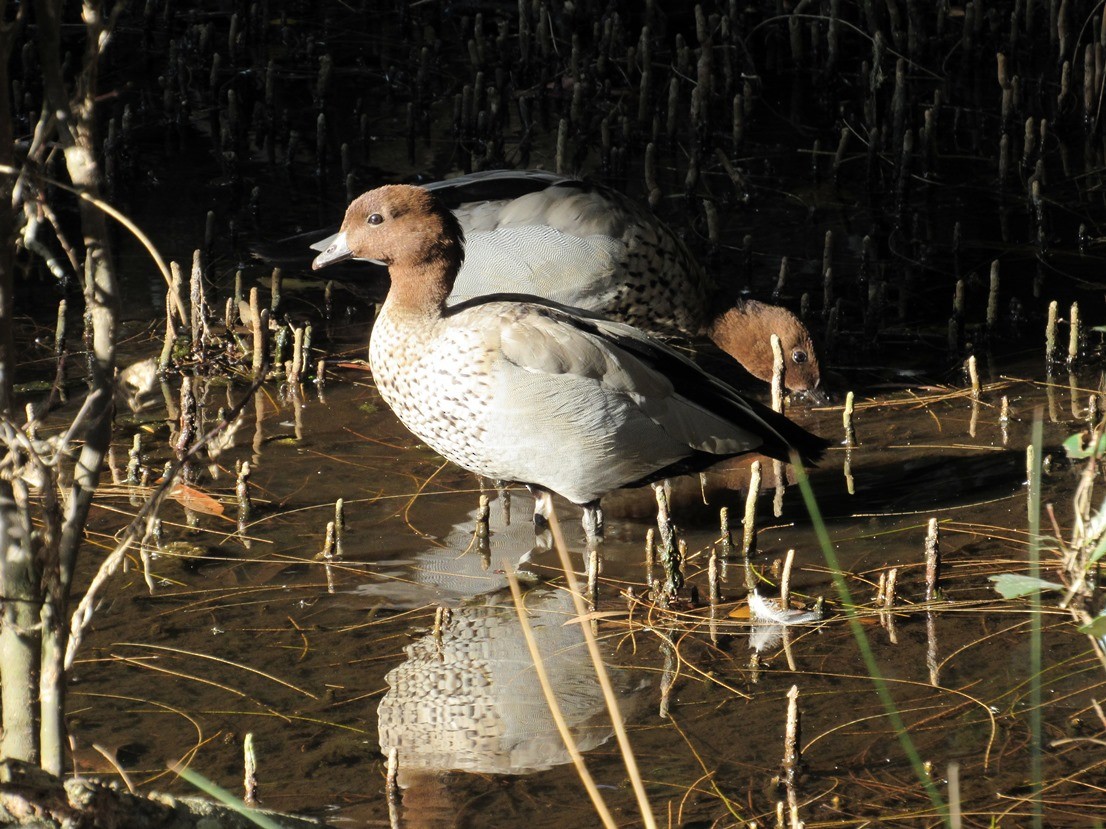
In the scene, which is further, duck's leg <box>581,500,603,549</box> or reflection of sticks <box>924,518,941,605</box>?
duck's leg <box>581,500,603,549</box>

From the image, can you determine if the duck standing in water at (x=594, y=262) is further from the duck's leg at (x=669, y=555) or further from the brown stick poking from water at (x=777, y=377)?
the duck's leg at (x=669, y=555)

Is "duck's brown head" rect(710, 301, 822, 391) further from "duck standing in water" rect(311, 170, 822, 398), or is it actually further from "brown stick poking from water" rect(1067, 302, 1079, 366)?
"brown stick poking from water" rect(1067, 302, 1079, 366)

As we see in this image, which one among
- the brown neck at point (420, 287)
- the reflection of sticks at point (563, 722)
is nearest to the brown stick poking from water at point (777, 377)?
the brown neck at point (420, 287)

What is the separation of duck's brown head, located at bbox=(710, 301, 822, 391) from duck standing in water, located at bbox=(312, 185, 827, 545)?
936 millimetres

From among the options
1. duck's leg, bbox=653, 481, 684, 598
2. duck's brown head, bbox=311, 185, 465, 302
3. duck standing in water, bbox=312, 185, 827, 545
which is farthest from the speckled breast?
duck's leg, bbox=653, 481, 684, 598

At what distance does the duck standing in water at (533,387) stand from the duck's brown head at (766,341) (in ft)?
3.07

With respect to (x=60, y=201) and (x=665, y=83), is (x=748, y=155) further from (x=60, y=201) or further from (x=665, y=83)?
(x=60, y=201)

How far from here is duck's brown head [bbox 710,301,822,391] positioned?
18.7 feet

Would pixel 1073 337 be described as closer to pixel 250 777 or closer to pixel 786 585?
pixel 786 585

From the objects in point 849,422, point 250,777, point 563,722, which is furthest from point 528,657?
point 849,422

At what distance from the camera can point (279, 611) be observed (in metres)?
4.11

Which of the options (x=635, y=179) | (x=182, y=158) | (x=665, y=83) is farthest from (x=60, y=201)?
(x=665, y=83)

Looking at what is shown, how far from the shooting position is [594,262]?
5422 millimetres

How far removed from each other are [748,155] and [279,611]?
15.6ft
